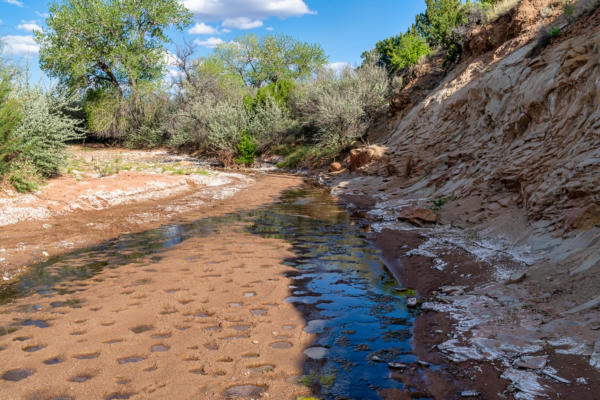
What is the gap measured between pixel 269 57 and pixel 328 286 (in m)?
41.2

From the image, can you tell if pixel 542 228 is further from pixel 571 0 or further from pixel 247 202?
pixel 571 0

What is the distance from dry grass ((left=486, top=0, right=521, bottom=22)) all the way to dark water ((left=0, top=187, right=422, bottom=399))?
9.29 meters

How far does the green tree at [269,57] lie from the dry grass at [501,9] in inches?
1148

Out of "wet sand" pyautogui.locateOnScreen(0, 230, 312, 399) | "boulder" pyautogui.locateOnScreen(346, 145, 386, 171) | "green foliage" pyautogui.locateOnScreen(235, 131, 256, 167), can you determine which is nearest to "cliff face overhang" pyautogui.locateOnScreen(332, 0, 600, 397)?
"boulder" pyautogui.locateOnScreen(346, 145, 386, 171)

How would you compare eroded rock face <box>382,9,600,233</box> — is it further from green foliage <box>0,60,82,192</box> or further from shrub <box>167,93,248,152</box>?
shrub <box>167,93,248,152</box>

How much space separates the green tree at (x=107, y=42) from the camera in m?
28.1

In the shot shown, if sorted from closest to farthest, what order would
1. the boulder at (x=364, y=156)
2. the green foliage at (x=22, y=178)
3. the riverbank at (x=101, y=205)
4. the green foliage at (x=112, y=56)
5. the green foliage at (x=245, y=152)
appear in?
the riverbank at (x=101, y=205) < the green foliage at (x=22, y=178) < the boulder at (x=364, y=156) < the green foliage at (x=245, y=152) < the green foliage at (x=112, y=56)

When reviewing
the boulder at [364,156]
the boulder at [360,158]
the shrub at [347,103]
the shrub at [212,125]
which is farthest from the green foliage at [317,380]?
the shrub at [212,125]

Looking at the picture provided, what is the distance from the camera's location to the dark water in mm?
3162

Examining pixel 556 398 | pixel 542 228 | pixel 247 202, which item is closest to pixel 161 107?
pixel 247 202

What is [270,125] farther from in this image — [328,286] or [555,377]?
[555,377]

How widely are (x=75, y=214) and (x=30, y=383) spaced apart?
6.48 meters

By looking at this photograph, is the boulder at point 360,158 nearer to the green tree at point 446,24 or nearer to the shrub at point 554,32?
the green tree at point 446,24

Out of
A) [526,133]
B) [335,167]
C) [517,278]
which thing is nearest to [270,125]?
[335,167]
